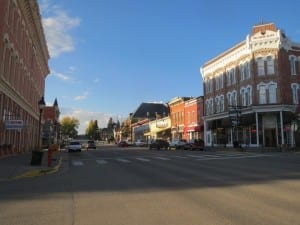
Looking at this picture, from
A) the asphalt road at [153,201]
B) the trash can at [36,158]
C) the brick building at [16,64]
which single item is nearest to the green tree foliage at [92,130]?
the brick building at [16,64]

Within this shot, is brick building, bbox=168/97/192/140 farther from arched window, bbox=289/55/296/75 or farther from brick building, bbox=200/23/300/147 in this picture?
arched window, bbox=289/55/296/75

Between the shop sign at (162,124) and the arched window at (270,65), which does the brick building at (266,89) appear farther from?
the shop sign at (162,124)

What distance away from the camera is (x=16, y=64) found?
1313 inches

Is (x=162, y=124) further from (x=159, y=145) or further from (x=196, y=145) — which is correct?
(x=196, y=145)

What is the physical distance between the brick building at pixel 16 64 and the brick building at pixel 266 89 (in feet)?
87.6

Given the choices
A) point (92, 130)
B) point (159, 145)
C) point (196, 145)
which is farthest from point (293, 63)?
point (92, 130)

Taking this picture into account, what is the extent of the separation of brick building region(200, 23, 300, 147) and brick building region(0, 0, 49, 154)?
26.7 metres

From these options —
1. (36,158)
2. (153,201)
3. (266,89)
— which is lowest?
(153,201)

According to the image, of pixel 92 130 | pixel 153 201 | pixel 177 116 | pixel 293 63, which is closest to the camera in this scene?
pixel 153 201

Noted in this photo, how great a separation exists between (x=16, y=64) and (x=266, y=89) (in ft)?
104

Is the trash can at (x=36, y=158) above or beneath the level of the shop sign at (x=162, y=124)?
beneath

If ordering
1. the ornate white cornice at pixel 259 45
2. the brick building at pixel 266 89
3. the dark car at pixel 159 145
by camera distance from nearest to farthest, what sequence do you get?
the brick building at pixel 266 89 < the ornate white cornice at pixel 259 45 < the dark car at pixel 159 145

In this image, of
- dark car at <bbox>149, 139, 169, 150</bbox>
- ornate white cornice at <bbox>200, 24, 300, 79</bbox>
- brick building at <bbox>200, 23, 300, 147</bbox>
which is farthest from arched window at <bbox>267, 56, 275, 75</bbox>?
dark car at <bbox>149, 139, 169, 150</bbox>

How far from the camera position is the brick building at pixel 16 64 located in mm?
26750
